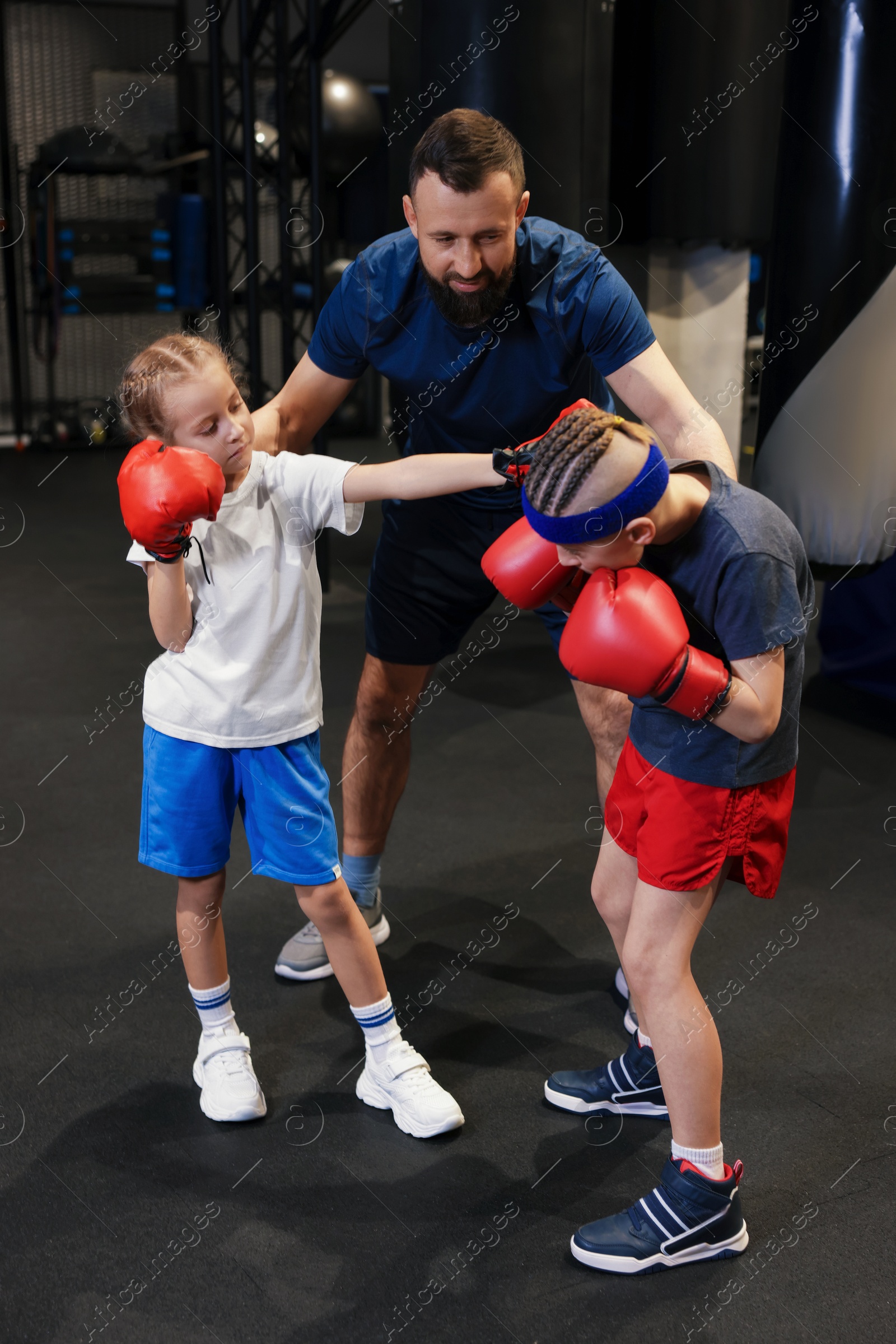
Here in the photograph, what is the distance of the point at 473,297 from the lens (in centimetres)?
171

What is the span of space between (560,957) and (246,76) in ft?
14.0

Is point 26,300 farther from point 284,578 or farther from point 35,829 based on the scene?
point 284,578

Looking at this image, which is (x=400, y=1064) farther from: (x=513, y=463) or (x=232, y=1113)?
(x=513, y=463)

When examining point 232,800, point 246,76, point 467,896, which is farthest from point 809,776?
point 246,76

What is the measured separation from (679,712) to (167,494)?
0.66 metres

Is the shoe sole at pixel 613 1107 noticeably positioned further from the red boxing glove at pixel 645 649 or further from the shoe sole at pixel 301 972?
the red boxing glove at pixel 645 649

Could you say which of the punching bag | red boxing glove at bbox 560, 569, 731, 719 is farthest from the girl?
the punching bag

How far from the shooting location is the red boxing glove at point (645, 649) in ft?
4.05

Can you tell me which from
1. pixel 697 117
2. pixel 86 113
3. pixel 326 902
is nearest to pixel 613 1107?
pixel 326 902

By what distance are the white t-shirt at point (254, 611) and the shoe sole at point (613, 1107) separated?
722mm

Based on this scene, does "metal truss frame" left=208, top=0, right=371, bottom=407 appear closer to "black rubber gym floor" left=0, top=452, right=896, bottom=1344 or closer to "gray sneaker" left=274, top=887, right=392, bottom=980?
"black rubber gym floor" left=0, top=452, right=896, bottom=1344

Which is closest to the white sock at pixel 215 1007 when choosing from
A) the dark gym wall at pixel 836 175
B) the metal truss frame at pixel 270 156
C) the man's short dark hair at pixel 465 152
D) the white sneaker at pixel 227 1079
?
the white sneaker at pixel 227 1079

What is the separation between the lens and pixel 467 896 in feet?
7.81

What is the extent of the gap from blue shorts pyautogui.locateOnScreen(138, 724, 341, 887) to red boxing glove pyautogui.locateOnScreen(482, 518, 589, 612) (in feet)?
1.36
